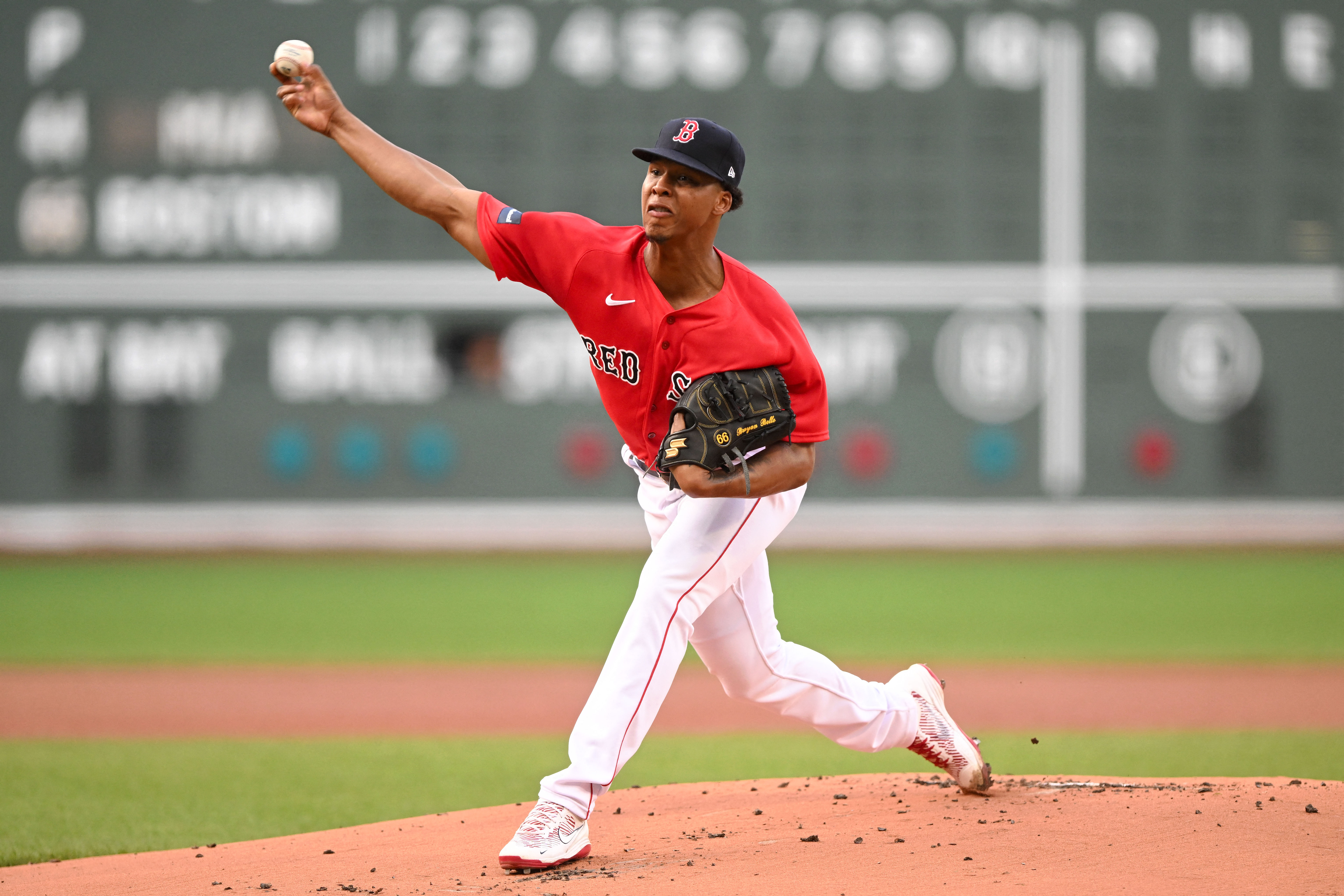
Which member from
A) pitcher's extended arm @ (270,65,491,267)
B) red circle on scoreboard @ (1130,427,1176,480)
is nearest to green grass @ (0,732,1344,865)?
pitcher's extended arm @ (270,65,491,267)

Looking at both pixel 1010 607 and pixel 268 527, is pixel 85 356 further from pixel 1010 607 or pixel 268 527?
pixel 1010 607

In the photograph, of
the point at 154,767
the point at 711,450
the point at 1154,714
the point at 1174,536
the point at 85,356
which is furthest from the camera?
the point at 1174,536

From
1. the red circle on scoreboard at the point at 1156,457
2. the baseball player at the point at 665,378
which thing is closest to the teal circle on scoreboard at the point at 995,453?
the red circle on scoreboard at the point at 1156,457

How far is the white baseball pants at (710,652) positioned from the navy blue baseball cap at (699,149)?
2.44 ft

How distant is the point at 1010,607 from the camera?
11.4 meters

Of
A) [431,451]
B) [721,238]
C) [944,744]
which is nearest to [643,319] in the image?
[944,744]

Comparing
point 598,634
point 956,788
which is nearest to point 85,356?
point 598,634

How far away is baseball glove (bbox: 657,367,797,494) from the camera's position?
124 inches

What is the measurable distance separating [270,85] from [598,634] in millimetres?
8347

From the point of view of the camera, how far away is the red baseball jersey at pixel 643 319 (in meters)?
3.32

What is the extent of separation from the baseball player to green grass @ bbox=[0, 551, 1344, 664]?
5.12 meters

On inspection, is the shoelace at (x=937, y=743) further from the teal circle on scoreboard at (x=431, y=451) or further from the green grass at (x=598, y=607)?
the teal circle on scoreboard at (x=431, y=451)

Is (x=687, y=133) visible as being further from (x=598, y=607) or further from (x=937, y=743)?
(x=598, y=607)

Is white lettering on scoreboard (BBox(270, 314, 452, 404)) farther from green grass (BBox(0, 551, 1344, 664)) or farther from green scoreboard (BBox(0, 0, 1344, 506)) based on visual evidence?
green grass (BBox(0, 551, 1344, 664))
